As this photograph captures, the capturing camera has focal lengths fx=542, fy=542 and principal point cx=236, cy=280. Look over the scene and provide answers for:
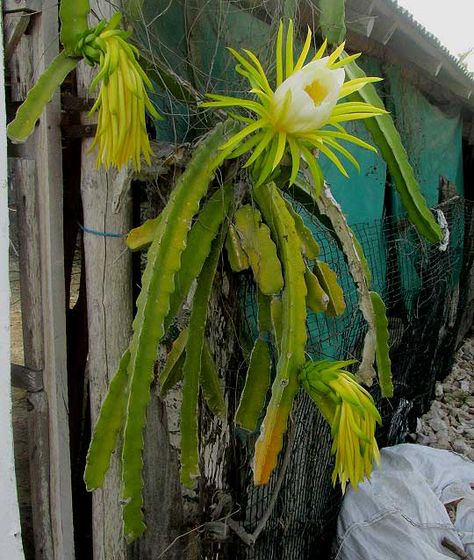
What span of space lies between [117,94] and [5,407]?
1.92 ft

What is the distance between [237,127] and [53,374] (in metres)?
0.86

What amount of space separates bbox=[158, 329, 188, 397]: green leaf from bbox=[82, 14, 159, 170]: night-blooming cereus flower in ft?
1.95

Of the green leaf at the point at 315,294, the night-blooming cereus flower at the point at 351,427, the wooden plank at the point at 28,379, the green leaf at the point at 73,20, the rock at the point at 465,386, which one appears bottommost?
the rock at the point at 465,386

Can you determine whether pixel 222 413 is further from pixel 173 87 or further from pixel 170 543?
pixel 173 87

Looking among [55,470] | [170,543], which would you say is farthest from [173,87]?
[170,543]

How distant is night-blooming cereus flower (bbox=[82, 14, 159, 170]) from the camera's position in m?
1.00

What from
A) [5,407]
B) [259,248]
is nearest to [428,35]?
[259,248]

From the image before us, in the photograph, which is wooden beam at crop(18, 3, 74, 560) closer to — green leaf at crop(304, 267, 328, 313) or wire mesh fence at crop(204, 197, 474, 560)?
wire mesh fence at crop(204, 197, 474, 560)

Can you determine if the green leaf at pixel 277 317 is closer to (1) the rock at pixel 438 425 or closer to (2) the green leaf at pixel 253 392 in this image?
(2) the green leaf at pixel 253 392

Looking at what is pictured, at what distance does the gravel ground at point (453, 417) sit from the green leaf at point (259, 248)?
3.06m

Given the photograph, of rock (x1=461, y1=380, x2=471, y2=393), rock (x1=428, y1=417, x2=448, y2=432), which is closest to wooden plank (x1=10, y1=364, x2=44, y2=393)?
rock (x1=428, y1=417, x2=448, y2=432)

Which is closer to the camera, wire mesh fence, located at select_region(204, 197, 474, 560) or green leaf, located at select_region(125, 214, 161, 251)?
green leaf, located at select_region(125, 214, 161, 251)

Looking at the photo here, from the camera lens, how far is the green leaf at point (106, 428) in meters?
1.30

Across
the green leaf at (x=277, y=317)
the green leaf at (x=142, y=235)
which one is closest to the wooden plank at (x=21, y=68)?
the green leaf at (x=142, y=235)
